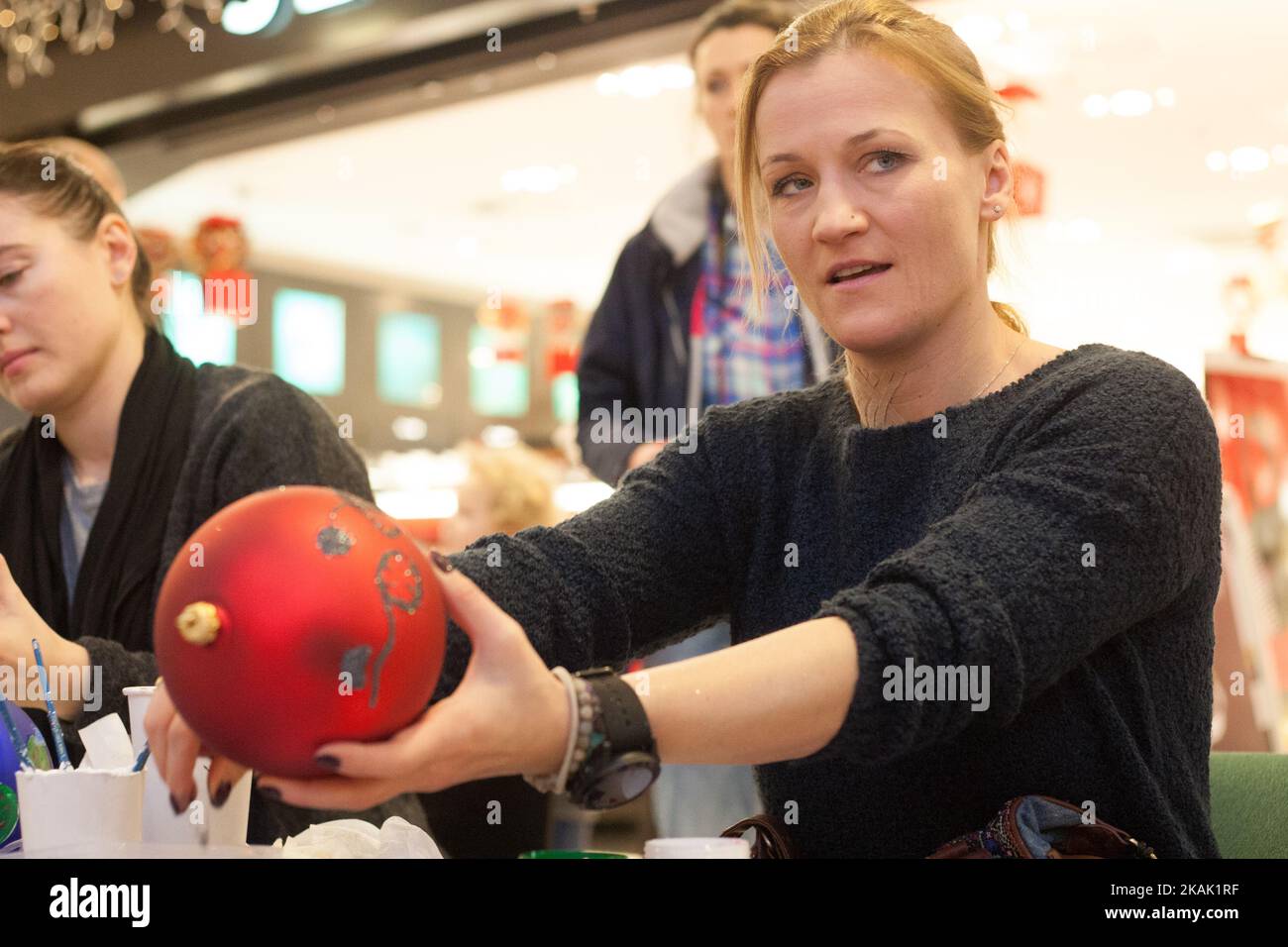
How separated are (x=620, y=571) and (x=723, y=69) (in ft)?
5.05

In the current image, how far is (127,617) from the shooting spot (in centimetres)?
190

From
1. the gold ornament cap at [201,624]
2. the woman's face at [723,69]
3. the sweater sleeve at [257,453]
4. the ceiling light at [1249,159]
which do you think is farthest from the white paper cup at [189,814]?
the ceiling light at [1249,159]

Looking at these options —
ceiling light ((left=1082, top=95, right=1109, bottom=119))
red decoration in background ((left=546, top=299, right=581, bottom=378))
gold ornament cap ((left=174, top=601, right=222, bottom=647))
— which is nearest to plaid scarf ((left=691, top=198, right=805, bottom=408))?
gold ornament cap ((left=174, top=601, right=222, bottom=647))

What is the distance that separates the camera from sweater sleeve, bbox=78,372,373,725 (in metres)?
1.93

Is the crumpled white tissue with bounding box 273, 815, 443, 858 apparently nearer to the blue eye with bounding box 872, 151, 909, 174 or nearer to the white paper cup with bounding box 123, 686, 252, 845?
the white paper cup with bounding box 123, 686, 252, 845

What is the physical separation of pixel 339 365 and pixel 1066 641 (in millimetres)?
9114

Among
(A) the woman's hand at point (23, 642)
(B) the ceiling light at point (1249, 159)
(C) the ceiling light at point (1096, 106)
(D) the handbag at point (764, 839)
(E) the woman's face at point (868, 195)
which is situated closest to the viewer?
(D) the handbag at point (764, 839)

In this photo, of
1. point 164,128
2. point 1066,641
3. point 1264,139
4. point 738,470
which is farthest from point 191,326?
point 1066,641

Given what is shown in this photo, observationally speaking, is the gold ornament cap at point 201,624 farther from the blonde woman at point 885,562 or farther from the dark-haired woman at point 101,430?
the dark-haired woman at point 101,430

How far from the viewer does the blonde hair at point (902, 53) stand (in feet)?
4.35

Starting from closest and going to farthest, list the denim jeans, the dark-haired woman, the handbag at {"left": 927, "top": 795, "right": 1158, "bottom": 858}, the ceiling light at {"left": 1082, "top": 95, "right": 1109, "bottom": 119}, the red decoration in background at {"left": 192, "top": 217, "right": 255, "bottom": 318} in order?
the handbag at {"left": 927, "top": 795, "right": 1158, "bottom": 858} → the dark-haired woman → the denim jeans → the red decoration in background at {"left": 192, "top": 217, "right": 255, "bottom": 318} → the ceiling light at {"left": 1082, "top": 95, "right": 1109, "bottom": 119}

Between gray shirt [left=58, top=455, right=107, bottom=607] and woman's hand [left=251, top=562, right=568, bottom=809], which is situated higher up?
gray shirt [left=58, top=455, right=107, bottom=607]

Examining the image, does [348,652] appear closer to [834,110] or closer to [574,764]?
[574,764]

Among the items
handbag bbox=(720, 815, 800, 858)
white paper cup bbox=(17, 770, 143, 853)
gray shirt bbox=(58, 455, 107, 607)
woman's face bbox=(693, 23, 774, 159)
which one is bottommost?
handbag bbox=(720, 815, 800, 858)
